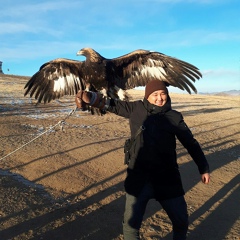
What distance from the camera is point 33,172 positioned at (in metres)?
5.82

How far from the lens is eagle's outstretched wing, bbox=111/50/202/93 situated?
15.3 feet

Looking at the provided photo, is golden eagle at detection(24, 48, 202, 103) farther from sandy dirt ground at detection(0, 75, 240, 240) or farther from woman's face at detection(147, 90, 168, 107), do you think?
woman's face at detection(147, 90, 168, 107)

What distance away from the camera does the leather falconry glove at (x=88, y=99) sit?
2928mm

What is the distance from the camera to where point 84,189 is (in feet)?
17.6

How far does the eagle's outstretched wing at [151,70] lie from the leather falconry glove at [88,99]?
1920 mm

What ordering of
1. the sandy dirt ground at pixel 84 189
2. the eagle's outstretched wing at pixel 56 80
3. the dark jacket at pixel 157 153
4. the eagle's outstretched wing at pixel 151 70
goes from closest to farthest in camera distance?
the dark jacket at pixel 157 153, the sandy dirt ground at pixel 84 189, the eagle's outstretched wing at pixel 151 70, the eagle's outstretched wing at pixel 56 80

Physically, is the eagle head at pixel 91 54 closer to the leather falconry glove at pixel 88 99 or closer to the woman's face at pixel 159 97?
the leather falconry glove at pixel 88 99

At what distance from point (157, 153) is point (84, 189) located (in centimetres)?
281

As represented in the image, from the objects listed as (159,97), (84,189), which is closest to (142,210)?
(159,97)

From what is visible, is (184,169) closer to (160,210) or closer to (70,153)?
(160,210)

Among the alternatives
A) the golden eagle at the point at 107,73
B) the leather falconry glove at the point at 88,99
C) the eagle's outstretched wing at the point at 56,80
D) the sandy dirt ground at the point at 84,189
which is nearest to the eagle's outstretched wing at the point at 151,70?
the golden eagle at the point at 107,73

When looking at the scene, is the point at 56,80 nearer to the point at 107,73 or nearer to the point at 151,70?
the point at 107,73

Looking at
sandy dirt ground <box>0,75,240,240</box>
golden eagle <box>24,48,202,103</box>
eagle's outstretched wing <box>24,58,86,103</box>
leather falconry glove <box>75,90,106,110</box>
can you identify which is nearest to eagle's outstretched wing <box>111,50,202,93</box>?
golden eagle <box>24,48,202,103</box>

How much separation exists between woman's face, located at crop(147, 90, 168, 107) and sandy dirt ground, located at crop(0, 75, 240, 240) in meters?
1.40
